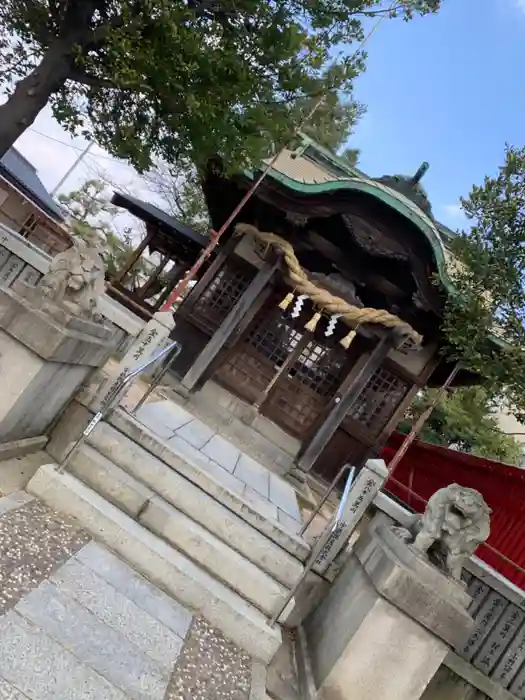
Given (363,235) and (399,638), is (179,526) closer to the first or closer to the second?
(399,638)

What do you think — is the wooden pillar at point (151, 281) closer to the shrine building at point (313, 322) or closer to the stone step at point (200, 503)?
the shrine building at point (313, 322)

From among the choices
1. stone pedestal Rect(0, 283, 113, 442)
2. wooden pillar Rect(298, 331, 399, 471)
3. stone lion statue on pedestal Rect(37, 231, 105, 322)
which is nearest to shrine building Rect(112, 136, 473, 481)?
wooden pillar Rect(298, 331, 399, 471)

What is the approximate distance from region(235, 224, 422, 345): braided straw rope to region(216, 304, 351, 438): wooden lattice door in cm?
142

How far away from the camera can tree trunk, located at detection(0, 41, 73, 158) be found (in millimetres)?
8062

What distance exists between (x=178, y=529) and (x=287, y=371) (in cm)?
671

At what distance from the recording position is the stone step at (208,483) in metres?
5.48

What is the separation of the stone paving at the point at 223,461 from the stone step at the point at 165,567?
1.21 m

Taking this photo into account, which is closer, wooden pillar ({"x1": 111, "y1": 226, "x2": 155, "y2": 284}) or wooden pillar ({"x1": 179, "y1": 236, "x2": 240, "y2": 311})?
wooden pillar ({"x1": 179, "y1": 236, "x2": 240, "y2": 311})

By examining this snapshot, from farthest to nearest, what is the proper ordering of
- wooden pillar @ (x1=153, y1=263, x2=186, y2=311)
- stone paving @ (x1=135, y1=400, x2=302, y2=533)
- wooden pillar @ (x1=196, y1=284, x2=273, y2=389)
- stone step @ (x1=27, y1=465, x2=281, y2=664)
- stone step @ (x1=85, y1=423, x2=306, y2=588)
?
wooden pillar @ (x1=153, y1=263, x2=186, y2=311) → wooden pillar @ (x1=196, y1=284, x2=273, y2=389) → stone paving @ (x1=135, y1=400, x2=302, y2=533) → stone step @ (x1=85, y1=423, x2=306, y2=588) → stone step @ (x1=27, y1=465, x2=281, y2=664)

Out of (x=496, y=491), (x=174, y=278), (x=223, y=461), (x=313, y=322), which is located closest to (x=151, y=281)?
(x=174, y=278)

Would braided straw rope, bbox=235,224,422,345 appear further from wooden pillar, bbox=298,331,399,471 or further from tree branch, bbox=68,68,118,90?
tree branch, bbox=68,68,118,90

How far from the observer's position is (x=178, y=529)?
197 inches

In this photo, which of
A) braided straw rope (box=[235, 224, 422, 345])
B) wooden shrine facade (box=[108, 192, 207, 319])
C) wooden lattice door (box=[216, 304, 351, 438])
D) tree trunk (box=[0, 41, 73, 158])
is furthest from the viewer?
wooden shrine facade (box=[108, 192, 207, 319])

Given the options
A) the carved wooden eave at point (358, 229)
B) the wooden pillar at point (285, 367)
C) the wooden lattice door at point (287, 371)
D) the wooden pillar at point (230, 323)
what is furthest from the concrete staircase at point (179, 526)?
the carved wooden eave at point (358, 229)
